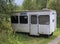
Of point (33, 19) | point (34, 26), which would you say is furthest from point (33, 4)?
point (34, 26)

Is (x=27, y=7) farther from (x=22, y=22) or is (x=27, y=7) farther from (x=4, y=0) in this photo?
(x=4, y=0)

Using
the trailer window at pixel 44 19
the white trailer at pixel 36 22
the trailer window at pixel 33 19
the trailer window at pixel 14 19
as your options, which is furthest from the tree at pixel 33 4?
the trailer window at pixel 44 19

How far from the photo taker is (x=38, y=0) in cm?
2439

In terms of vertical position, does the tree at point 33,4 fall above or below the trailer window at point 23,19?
above

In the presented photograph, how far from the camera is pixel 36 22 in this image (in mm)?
15422

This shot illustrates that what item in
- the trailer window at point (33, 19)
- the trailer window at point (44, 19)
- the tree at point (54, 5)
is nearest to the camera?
the trailer window at point (44, 19)

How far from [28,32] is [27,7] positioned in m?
6.11

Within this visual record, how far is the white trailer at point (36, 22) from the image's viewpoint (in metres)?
15.1

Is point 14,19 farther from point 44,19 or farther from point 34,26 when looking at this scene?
point 44,19

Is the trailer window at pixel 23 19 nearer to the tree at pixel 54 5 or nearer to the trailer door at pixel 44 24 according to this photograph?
the trailer door at pixel 44 24

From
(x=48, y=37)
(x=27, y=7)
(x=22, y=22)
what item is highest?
(x=27, y=7)

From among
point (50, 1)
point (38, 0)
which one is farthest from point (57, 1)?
point (38, 0)

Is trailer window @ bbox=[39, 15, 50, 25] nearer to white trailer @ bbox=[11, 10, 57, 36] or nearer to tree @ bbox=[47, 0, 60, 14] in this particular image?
white trailer @ bbox=[11, 10, 57, 36]

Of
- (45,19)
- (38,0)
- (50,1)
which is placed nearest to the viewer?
(45,19)
